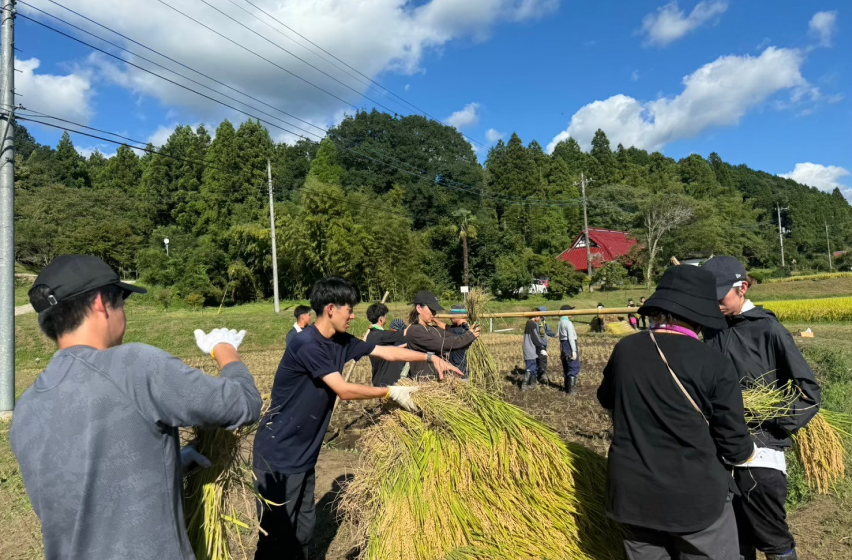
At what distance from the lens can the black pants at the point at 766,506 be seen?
2494 millimetres

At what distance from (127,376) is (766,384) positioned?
285 centimetres

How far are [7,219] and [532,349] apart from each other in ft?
29.4

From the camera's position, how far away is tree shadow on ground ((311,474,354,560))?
3679 millimetres

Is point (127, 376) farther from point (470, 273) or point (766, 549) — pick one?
point (470, 273)

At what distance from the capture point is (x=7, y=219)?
813cm

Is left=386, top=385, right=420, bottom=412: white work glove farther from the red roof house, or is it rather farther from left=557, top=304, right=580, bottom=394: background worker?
the red roof house

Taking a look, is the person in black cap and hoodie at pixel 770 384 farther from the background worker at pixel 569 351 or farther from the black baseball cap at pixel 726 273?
the background worker at pixel 569 351

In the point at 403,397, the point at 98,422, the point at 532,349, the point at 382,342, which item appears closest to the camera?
the point at 98,422

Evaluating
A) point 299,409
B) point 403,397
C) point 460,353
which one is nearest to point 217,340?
point 299,409

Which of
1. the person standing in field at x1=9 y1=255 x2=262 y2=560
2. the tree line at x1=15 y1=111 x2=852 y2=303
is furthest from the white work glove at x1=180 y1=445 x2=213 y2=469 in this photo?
the tree line at x1=15 y1=111 x2=852 y2=303

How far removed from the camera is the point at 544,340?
9.39 m

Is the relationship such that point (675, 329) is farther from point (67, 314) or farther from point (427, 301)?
point (427, 301)

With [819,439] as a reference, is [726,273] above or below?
above

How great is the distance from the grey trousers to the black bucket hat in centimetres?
73
